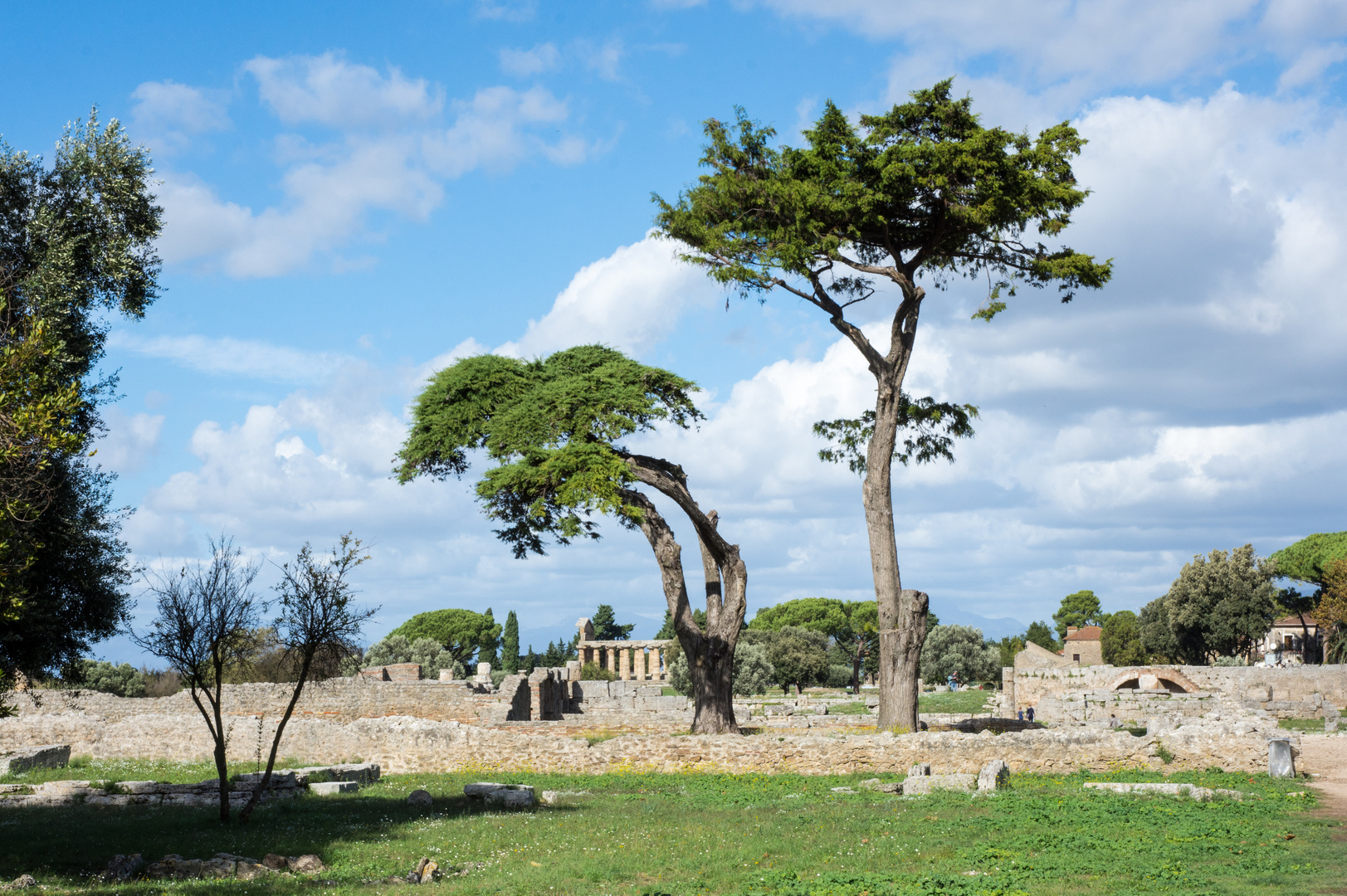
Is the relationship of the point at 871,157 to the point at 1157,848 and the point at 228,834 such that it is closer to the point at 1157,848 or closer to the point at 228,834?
the point at 1157,848

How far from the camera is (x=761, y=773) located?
68.8ft

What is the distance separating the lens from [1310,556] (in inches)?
2795

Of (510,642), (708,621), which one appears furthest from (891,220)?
(510,642)

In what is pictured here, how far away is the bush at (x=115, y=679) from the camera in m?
→ 39.5

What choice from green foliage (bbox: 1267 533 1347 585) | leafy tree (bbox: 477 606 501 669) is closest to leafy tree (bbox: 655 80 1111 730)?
green foliage (bbox: 1267 533 1347 585)

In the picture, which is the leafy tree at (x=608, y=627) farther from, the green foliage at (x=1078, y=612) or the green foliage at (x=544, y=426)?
the green foliage at (x=544, y=426)

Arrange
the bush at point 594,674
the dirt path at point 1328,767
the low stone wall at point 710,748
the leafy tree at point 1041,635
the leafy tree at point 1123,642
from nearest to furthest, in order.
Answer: the dirt path at point 1328,767 < the low stone wall at point 710,748 < the bush at point 594,674 < the leafy tree at point 1123,642 < the leafy tree at point 1041,635

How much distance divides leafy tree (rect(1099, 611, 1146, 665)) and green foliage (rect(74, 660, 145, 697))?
64.8m

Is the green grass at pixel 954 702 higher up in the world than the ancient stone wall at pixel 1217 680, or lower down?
lower down

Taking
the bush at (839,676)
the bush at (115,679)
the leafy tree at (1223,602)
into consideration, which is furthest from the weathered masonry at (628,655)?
the leafy tree at (1223,602)

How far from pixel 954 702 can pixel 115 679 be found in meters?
35.3

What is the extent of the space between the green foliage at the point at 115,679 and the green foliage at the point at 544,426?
2109cm

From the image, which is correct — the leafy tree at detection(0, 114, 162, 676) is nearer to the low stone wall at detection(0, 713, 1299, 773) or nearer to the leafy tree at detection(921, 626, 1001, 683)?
the low stone wall at detection(0, 713, 1299, 773)

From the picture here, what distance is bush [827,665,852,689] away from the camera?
68.1 metres
